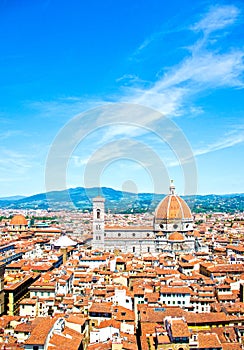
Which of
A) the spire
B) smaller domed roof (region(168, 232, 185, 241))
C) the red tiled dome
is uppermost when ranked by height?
the spire

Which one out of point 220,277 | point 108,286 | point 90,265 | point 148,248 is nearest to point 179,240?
point 148,248

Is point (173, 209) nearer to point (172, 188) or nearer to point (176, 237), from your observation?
point (172, 188)

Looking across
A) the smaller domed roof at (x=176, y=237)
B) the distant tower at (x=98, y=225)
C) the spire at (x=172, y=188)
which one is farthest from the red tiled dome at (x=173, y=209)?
the distant tower at (x=98, y=225)

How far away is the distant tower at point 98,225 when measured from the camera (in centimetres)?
4021

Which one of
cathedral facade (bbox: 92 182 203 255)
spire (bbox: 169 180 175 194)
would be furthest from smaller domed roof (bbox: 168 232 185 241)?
spire (bbox: 169 180 175 194)

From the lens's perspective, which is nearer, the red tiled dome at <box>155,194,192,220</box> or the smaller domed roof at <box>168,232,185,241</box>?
the smaller domed roof at <box>168,232,185,241</box>

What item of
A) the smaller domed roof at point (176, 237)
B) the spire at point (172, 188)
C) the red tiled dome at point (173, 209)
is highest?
the spire at point (172, 188)

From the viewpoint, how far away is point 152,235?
138 feet

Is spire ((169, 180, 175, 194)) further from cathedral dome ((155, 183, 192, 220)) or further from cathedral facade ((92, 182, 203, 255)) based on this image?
cathedral facade ((92, 182, 203, 255))

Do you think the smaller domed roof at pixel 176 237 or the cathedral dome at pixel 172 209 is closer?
the smaller domed roof at pixel 176 237

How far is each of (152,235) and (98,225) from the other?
571cm

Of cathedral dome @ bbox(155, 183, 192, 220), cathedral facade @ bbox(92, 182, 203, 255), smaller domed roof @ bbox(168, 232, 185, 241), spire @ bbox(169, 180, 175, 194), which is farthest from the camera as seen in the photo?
spire @ bbox(169, 180, 175, 194)

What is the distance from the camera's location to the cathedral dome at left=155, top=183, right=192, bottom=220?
42.8m

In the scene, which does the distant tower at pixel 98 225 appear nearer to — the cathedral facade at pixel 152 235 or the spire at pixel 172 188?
the cathedral facade at pixel 152 235
